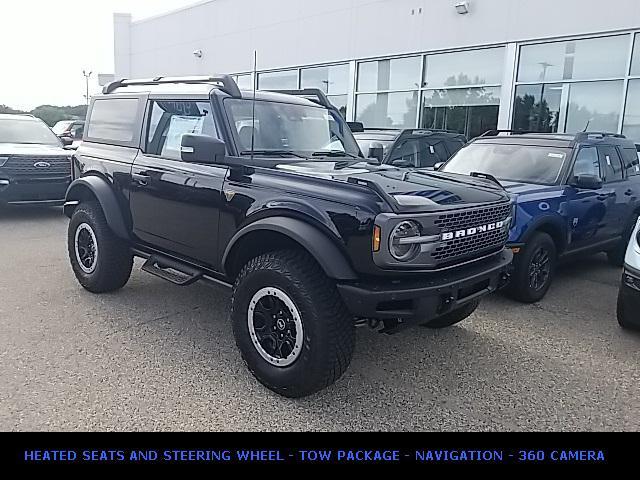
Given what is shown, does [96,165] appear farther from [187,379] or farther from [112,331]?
[187,379]

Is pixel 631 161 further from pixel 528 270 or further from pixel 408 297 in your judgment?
pixel 408 297

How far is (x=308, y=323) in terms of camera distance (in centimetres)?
311

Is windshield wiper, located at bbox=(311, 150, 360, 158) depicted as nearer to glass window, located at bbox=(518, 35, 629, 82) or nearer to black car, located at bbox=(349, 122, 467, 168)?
black car, located at bbox=(349, 122, 467, 168)

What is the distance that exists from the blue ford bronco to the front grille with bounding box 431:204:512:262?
4.59 feet

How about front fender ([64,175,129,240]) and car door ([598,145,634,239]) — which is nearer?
front fender ([64,175,129,240])

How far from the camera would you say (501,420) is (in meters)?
3.17

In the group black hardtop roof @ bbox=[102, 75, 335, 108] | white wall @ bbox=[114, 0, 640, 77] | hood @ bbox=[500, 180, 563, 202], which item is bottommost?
hood @ bbox=[500, 180, 563, 202]

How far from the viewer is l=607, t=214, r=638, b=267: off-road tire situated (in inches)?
272

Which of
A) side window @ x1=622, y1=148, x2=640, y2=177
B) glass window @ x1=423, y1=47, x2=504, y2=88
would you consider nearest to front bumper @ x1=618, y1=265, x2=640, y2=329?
side window @ x1=622, y1=148, x2=640, y2=177

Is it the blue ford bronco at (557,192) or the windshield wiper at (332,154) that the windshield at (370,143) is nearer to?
the blue ford bronco at (557,192)

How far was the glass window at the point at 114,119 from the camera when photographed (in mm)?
4842
